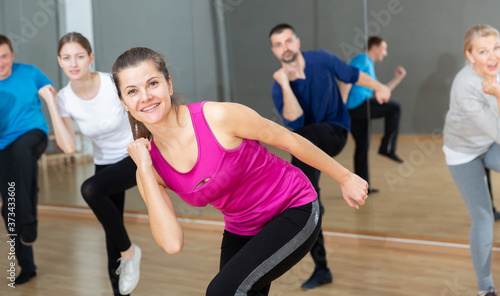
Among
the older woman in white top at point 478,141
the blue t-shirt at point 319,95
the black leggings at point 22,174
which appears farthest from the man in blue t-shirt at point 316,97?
the black leggings at point 22,174

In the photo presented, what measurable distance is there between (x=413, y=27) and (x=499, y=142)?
1.31m

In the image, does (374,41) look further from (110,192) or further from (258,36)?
(110,192)

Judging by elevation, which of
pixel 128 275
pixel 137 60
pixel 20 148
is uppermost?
pixel 137 60

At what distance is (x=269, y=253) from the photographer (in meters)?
1.86

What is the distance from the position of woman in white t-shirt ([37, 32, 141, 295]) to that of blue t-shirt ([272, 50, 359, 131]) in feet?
3.16

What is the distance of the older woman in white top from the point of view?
273 cm

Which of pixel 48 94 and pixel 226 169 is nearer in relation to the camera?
pixel 226 169

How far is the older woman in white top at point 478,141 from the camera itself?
273cm

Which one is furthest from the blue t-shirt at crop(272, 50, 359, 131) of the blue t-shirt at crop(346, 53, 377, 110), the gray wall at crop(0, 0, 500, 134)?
the gray wall at crop(0, 0, 500, 134)

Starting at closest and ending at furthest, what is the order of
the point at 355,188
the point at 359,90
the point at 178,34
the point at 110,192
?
1. the point at 355,188
2. the point at 110,192
3. the point at 359,90
4. the point at 178,34

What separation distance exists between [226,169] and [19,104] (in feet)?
7.24

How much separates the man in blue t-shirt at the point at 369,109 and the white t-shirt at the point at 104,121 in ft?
5.18

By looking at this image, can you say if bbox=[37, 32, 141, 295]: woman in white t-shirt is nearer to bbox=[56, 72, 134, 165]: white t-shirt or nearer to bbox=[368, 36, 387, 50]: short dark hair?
bbox=[56, 72, 134, 165]: white t-shirt

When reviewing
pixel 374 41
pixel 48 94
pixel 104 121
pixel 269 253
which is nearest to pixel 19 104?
pixel 48 94
